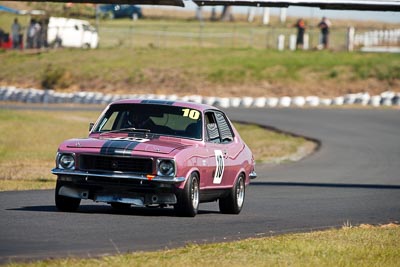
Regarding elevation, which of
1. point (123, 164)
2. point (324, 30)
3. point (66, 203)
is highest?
point (123, 164)

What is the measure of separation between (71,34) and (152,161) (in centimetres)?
5132

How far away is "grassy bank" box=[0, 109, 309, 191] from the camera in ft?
69.4

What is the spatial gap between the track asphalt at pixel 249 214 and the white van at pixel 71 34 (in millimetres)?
34747

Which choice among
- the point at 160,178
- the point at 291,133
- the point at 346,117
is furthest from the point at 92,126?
the point at 346,117

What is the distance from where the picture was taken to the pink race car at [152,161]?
40.5ft

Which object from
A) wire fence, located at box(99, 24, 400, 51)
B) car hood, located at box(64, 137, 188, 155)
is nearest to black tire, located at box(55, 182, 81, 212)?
car hood, located at box(64, 137, 188, 155)

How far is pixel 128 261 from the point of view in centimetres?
882

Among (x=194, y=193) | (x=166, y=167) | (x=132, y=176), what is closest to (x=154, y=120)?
(x=194, y=193)

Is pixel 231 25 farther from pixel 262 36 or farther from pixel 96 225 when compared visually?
pixel 96 225

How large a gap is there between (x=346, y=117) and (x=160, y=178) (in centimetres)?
2649

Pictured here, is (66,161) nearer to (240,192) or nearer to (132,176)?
(132,176)

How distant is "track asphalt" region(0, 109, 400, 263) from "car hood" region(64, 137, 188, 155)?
758 mm

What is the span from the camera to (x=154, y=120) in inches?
539

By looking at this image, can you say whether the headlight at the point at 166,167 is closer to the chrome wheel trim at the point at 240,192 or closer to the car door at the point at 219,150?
the car door at the point at 219,150
